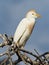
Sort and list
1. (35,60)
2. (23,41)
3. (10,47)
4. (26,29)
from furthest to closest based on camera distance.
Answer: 1. (26,29)
2. (23,41)
3. (35,60)
4. (10,47)

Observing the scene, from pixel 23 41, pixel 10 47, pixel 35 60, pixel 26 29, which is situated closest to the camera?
pixel 10 47

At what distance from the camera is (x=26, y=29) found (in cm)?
423

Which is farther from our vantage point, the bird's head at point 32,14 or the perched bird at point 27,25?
the bird's head at point 32,14

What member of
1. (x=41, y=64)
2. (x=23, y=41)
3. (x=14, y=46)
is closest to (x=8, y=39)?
(x=14, y=46)

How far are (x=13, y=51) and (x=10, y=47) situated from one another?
0.29 feet

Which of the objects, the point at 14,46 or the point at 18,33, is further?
the point at 18,33

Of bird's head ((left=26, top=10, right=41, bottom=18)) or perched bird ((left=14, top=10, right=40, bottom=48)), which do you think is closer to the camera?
perched bird ((left=14, top=10, right=40, bottom=48))

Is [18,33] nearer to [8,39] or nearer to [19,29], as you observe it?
[19,29]

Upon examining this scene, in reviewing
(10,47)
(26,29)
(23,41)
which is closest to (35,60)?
(10,47)

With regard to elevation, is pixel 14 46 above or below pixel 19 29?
above

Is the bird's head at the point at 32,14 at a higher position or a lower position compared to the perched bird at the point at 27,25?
higher

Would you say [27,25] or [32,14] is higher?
[32,14]

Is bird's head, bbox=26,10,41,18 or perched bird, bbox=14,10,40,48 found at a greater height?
bird's head, bbox=26,10,41,18

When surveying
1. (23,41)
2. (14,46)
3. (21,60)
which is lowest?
(23,41)
